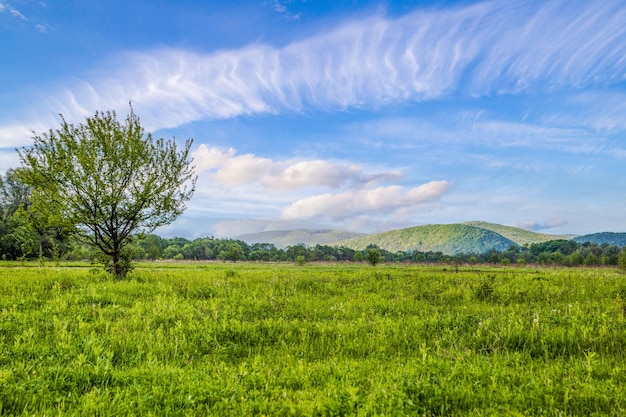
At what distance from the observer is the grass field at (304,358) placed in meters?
4.69

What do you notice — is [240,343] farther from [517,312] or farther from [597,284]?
[597,284]

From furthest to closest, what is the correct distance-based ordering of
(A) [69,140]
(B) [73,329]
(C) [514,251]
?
(C) [514,251], (A) [69,140], (B) [73,329]

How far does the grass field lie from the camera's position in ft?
15.4

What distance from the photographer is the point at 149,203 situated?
19438 mm

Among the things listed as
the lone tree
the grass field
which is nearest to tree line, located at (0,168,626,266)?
the lone tree

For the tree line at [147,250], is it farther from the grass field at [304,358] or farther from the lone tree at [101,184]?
the grass field at [304,358]

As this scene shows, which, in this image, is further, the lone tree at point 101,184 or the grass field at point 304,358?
the lone tree at point 101,184

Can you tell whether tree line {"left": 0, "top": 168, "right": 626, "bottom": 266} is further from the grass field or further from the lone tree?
the grass field

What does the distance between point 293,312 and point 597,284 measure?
14266mm

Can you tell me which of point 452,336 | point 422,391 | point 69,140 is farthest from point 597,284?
point 69,140

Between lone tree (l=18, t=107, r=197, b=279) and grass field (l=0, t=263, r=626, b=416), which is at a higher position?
lone tree (l=18, t=107, r=197, b=279)

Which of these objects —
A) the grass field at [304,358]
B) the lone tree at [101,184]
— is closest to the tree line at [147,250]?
the lone tree at [101,184]

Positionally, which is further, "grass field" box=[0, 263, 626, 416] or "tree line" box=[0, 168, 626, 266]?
"tree line" box=[0, 168, 626, 266]

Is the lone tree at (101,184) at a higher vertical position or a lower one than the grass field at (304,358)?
higher
